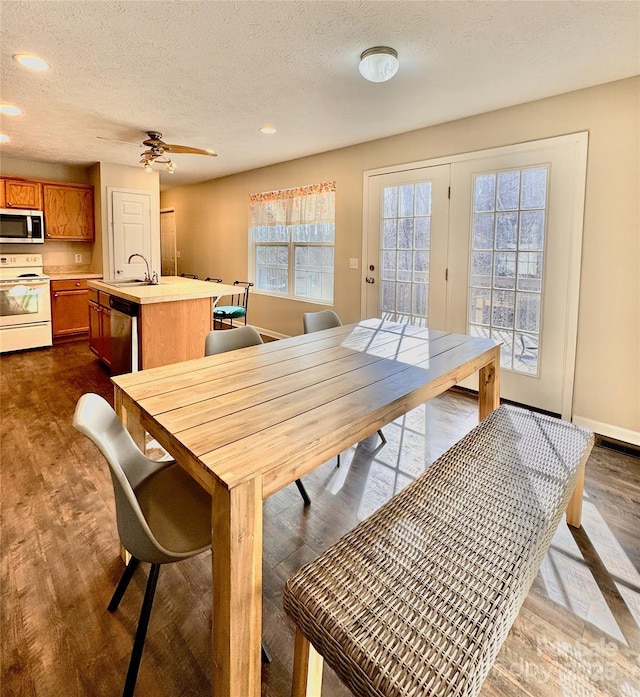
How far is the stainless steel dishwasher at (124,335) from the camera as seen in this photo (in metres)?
3.42

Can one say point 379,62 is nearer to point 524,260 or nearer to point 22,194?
point 524,260

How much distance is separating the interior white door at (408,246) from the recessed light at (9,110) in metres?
3.14

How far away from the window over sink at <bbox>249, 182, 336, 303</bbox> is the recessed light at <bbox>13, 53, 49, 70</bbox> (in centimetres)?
280

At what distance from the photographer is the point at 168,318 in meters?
3.53

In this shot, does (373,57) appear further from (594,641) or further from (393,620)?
(594,641)

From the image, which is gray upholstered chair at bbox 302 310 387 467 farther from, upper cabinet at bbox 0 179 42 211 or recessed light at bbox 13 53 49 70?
upper cabinet at bbox 0 179 42 211

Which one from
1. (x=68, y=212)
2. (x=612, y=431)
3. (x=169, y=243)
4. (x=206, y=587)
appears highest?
(x=68, y=212)

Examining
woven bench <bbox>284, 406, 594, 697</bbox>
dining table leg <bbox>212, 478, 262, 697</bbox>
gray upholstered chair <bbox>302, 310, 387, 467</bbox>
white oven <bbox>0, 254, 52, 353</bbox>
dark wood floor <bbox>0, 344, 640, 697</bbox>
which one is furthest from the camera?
white oven <bbox>0, 254, 52, 353</bbox>

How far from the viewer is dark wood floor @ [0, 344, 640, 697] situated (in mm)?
1293

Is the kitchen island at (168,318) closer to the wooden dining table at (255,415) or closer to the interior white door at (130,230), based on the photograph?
the wooden dining table at (255,415)

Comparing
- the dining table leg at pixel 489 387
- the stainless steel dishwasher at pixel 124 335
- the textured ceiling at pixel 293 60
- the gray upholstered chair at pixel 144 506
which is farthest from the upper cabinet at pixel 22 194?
the dining table leg at pixel 489 387

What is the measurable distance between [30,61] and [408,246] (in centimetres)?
310

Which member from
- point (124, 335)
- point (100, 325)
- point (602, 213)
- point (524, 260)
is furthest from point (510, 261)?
point (100, 325)

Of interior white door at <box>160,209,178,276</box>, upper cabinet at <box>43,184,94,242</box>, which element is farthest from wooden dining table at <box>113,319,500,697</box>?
interior white door at <box>160,209,178,276</box>
